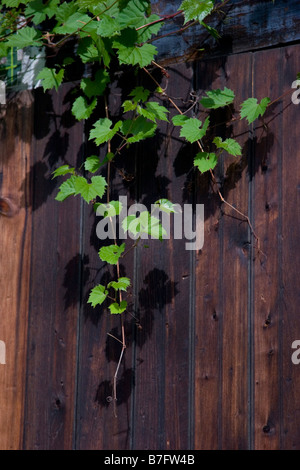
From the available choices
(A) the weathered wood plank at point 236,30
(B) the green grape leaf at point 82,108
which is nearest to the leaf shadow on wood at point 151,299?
(B) the green grape leaf at point 82,108

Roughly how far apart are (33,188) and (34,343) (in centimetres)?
55

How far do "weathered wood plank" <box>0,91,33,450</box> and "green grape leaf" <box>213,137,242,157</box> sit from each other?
2.49 ft

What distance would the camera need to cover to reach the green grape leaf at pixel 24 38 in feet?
6.35

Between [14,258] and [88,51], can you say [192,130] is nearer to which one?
[88,51]

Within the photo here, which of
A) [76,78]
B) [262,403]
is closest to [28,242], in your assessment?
[76,78]

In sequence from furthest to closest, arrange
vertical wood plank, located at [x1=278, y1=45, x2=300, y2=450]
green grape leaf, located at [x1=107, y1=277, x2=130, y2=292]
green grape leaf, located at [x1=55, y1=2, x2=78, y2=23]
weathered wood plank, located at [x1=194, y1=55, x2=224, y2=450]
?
1. green grape leaf, located at [x1=55, y1=2, x2=78, y2=23]
2. green grape leaf, located at [x1=107, y1=277, x2=130, y2=292]
3. weathered wood plank, located at [x1=194, y1=55, x2=224, y2=450]
4. vertical wood plank, located at [x1=278, y1=45, x2=300, y2=450]

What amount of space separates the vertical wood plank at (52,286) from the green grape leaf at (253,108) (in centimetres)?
61

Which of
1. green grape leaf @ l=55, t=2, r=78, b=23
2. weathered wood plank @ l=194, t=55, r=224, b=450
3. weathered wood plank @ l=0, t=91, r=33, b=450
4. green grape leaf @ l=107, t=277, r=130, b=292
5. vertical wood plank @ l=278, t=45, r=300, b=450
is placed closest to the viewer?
vertical wood plank @ l=278, t=45, r=300, b=450

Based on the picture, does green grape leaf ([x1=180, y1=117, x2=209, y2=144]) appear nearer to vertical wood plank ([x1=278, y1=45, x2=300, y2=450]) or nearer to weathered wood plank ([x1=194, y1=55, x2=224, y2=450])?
weathered wood plank ([x1=194, y1=55, x2=224, y2=450])

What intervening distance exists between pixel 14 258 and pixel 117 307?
488 millimetres

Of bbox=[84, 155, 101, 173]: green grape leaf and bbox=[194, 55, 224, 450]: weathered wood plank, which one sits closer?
bbox=[194, 55, 224, 450]: weathered wood plank

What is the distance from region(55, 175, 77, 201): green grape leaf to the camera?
6.00 feet

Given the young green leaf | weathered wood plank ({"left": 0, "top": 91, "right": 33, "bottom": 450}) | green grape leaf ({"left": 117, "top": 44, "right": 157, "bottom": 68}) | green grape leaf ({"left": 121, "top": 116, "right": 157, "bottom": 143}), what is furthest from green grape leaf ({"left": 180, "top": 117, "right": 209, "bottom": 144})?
weathered wood plank ({"left": 0, "top": 91, "right": 33, "bottom": 450})

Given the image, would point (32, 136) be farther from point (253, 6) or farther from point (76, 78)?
point (253, 6)
